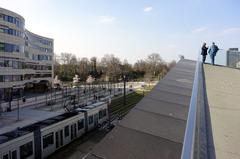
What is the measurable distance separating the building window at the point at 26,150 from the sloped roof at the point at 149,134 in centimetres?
1106

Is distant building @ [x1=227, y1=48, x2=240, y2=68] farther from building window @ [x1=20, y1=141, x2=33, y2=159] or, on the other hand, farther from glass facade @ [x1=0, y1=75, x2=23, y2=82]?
glass facade @ [x1=0, y1=75, x2=23, y2=82]

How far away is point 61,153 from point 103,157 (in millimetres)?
15832

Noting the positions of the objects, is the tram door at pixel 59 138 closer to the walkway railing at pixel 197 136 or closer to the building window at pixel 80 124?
the building window at pixel 80 124

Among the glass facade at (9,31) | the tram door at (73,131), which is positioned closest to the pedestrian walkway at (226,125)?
the tram door at (73,131)

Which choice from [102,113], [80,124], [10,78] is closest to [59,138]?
[80,124]

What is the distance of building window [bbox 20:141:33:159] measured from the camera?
528 inches

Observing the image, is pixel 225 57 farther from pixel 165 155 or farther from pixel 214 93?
pixel 165 155

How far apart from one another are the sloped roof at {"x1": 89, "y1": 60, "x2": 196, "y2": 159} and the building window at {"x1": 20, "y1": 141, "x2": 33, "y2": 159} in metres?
11.1

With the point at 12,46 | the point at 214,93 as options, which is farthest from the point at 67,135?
the point at 12,46

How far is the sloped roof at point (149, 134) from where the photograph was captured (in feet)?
8.13

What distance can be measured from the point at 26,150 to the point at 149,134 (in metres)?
12.6

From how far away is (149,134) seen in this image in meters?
2.93

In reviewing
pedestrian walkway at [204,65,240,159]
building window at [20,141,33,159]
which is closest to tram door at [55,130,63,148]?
building window at [20,141,33,159]

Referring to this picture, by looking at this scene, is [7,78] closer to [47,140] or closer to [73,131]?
[73,131]
